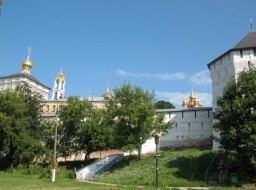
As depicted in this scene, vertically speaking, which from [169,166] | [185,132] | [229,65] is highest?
[229,65]

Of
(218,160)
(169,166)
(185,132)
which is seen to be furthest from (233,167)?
(185,132)

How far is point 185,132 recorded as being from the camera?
44375mm

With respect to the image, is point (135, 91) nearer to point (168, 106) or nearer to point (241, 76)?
point (241, 76)

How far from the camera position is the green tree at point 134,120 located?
34188 millimetres

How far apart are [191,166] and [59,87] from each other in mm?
65523

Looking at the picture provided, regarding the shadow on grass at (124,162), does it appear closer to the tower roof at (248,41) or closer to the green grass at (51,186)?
the green grass at (51,186)

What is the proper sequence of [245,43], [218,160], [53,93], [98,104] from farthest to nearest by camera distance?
[53,93] < [98,104] < [245,43] < [218,160]

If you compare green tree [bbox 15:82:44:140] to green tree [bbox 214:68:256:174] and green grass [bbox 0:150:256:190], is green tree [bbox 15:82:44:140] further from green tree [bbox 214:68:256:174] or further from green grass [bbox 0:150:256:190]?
green tree [bbox 214:68:256:174]

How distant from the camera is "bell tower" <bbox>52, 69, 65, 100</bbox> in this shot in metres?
90.6

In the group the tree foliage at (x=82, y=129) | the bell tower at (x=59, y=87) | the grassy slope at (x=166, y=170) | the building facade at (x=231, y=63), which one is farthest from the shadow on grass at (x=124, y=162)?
the bell tower at (x=59, y=87)

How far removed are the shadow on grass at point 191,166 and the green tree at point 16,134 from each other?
1460 cm

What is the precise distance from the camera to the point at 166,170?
28.5 m

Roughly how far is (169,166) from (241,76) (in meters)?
8.21

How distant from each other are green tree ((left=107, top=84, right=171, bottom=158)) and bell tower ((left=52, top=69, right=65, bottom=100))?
183 feet
